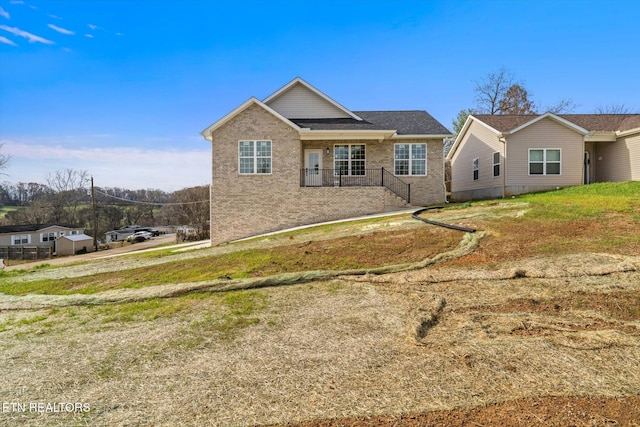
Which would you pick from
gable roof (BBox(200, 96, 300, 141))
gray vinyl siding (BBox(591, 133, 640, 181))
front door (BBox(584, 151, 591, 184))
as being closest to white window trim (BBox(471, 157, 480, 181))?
front door (BBox(584, 151, 591, 184))

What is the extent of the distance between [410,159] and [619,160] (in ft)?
35.5

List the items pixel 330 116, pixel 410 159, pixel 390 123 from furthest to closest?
pixel 330 116, pixel 390 123, pixel 410 159

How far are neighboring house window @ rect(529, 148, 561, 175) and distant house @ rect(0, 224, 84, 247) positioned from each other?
48.4 m

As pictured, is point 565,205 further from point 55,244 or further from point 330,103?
point 55,244

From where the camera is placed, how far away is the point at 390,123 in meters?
20.4

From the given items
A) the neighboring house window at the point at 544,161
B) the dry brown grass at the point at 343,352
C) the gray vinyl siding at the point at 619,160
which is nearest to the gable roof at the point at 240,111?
the neighboring house window at the point at 544,161

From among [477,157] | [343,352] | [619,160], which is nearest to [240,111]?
[477,157]

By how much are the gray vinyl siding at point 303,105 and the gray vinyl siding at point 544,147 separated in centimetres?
928

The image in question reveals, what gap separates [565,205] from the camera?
1191 centimetres

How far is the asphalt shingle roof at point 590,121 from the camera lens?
61.9 feet

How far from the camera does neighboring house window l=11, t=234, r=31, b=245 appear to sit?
40897mm

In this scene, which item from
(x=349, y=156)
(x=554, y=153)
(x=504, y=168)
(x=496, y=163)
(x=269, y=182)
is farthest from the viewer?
(x=349, y=156)

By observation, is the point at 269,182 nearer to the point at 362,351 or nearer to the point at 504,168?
the point at 504,168

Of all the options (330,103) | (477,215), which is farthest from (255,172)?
(477,215)
